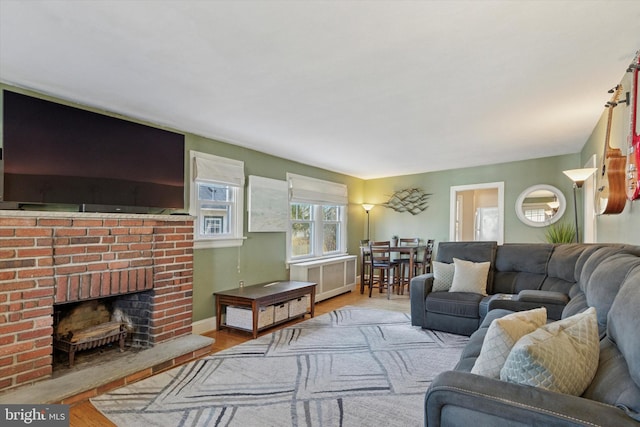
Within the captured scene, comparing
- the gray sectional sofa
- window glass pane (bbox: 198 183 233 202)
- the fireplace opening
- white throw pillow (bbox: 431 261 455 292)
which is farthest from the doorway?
the fireplace opening

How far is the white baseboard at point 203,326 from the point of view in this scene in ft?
12.0

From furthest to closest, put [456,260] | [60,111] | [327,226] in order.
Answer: [327,226], [456,260], [60,111]

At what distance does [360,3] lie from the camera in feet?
5.18

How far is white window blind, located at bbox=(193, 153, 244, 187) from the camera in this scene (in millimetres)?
3693

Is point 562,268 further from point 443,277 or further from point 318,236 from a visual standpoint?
point 318,236

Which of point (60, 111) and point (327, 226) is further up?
point (60, 111)

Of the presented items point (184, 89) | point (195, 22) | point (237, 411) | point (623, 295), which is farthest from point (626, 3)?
point (237, 411)

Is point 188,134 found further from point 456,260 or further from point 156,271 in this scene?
point 456,260

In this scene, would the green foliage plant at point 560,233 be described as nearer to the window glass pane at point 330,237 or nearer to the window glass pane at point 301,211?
the window glass pane at point 330,237

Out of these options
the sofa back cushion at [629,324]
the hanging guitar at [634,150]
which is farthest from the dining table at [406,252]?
the sofa back cushion at [629,324]

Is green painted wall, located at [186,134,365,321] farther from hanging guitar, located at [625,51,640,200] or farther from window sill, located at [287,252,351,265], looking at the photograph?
hanging guitar, located at [625,51,640,200]

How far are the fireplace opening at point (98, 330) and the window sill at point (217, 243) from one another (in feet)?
2.53

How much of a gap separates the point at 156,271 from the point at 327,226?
11.6 ft

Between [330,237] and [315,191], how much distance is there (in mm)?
1082
